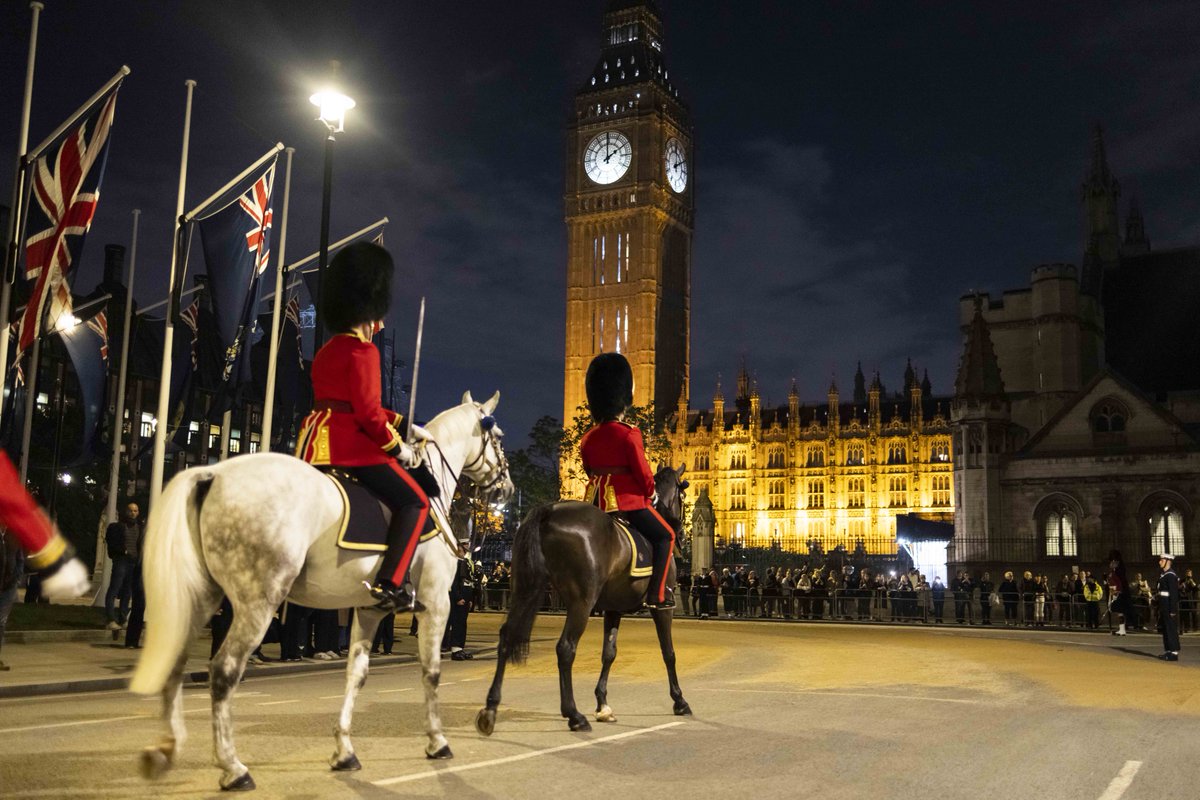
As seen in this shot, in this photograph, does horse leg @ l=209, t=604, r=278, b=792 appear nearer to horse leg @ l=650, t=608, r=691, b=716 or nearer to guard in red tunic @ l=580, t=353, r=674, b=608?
guard in red tunic @ l=580, t=353, r=674, b=608

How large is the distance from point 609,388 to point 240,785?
17.2 feet

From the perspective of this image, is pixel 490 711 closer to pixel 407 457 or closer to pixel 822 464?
pixel 407 457

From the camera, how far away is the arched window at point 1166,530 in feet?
135

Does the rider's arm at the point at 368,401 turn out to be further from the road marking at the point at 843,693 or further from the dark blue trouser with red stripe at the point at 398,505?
the road marking at the point at 843,693

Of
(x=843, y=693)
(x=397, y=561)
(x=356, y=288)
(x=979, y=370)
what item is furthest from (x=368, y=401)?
(x=979, y=370)

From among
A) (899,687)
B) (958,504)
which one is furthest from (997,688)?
(958,504)

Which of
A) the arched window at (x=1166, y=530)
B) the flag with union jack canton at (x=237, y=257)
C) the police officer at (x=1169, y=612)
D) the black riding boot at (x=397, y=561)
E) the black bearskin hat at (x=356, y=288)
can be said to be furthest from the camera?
the arched window at (x=1166, y=530)

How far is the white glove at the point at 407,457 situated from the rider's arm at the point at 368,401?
2 cm

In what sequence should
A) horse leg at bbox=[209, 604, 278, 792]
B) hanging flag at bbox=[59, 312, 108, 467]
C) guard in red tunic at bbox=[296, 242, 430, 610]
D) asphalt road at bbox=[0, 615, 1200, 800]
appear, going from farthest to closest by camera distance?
hanging flag at bbox=[59, 312, 108, 467] < guard in red tunic at bbox=[296, 242, 430, 610] < asphalt road at bbox=[0, 615, 1200, 800] < horse leg at bbox=[209, 604, 278, 792]

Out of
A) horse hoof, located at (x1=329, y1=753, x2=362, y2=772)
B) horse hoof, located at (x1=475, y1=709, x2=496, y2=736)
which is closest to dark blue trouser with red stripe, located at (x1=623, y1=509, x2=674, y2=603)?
horse hoof, located at (x1=475, y1=709, x2=496, y2=736)

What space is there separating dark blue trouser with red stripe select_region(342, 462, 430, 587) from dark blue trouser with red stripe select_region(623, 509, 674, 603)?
3099mm

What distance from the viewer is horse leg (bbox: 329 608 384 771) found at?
259 inches

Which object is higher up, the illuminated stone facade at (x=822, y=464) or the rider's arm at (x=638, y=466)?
the illuminated stone facade at (x=822, y=464)

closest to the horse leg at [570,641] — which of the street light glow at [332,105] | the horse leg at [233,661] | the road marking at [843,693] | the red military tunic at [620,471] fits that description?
the red military tunic at [620,471]
